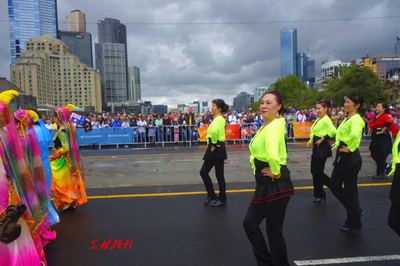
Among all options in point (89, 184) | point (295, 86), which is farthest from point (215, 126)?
point (295, 86)

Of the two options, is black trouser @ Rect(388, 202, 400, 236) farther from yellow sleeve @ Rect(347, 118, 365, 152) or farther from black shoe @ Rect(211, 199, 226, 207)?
black shoe @ Rect(211, 199, 226, 207)

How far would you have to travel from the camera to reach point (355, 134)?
411cm

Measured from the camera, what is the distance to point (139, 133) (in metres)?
16.7

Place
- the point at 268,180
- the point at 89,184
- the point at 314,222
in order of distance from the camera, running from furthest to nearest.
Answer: the point at 89,184
the point at 314,222
the point at 268,180

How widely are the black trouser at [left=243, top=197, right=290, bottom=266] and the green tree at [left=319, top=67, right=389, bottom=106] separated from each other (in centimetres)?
4228

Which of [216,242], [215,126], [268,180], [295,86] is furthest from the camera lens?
→ [295,86]

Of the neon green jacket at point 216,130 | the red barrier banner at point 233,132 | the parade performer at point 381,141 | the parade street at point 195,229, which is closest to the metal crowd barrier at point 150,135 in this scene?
the red barrier banner at point 233,132

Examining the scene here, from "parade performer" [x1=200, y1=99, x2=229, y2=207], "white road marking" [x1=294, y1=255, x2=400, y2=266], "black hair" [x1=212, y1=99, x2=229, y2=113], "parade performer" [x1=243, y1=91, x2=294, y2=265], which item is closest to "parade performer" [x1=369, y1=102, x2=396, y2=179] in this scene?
"black hair" [x1=212, y1=99, x2=229, y2=113]

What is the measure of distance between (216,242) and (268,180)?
1.51 meters

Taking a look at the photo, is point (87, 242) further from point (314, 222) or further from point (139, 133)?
point (139, 133)

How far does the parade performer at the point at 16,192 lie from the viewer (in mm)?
2508

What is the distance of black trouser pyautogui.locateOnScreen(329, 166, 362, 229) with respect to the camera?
13.3ft

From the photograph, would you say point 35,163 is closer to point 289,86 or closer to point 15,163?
point 15,163

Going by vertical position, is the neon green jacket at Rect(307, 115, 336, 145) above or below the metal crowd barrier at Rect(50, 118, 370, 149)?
above
